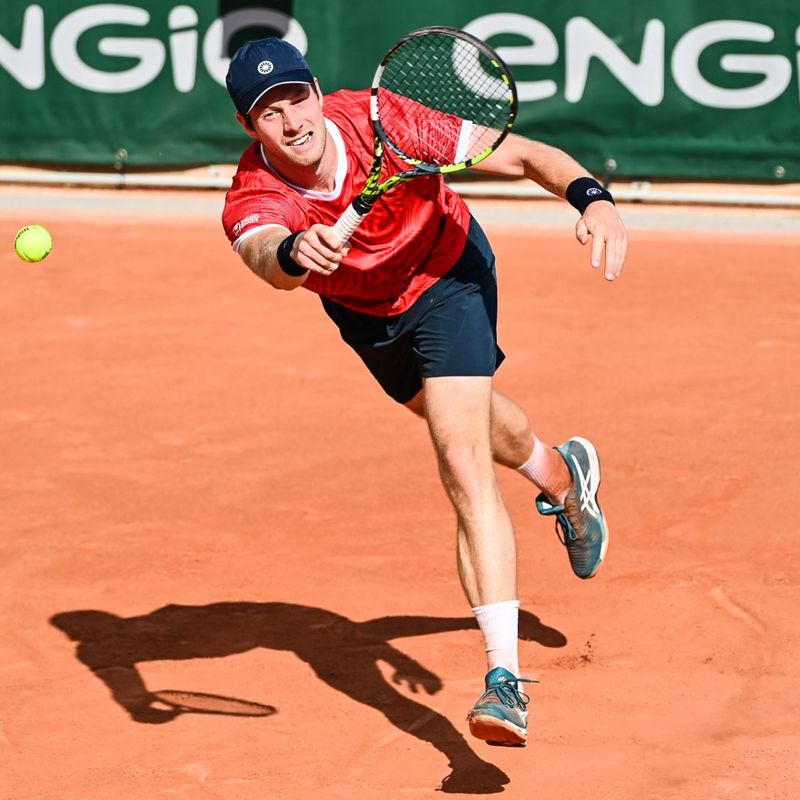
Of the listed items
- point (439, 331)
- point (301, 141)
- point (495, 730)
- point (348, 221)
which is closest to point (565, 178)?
point (439, 331)

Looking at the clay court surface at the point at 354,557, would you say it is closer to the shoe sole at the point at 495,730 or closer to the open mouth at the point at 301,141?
the shoe sole at the point at 495,730

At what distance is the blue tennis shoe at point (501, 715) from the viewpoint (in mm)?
4242

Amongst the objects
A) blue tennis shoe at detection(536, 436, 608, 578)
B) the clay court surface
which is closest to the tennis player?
blue tennis shoe at detection(536, 436, 608, 578)

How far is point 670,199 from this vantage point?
13289 mm

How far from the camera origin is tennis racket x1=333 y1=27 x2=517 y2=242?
4570mm

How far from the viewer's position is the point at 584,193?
15.3 feet

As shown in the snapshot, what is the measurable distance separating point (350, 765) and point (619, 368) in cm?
474

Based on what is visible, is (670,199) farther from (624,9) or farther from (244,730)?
(244,730)

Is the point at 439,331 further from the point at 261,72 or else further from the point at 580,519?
the point at 580,519

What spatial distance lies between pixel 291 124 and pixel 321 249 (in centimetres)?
76

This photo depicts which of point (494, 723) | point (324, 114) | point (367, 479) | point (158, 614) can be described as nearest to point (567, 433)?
point (367, 479)

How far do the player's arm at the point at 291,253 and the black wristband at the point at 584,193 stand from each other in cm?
85

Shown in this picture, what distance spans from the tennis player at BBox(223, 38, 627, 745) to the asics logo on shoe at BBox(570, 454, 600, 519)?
39cm

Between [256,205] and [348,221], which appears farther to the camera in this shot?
[256,205]
